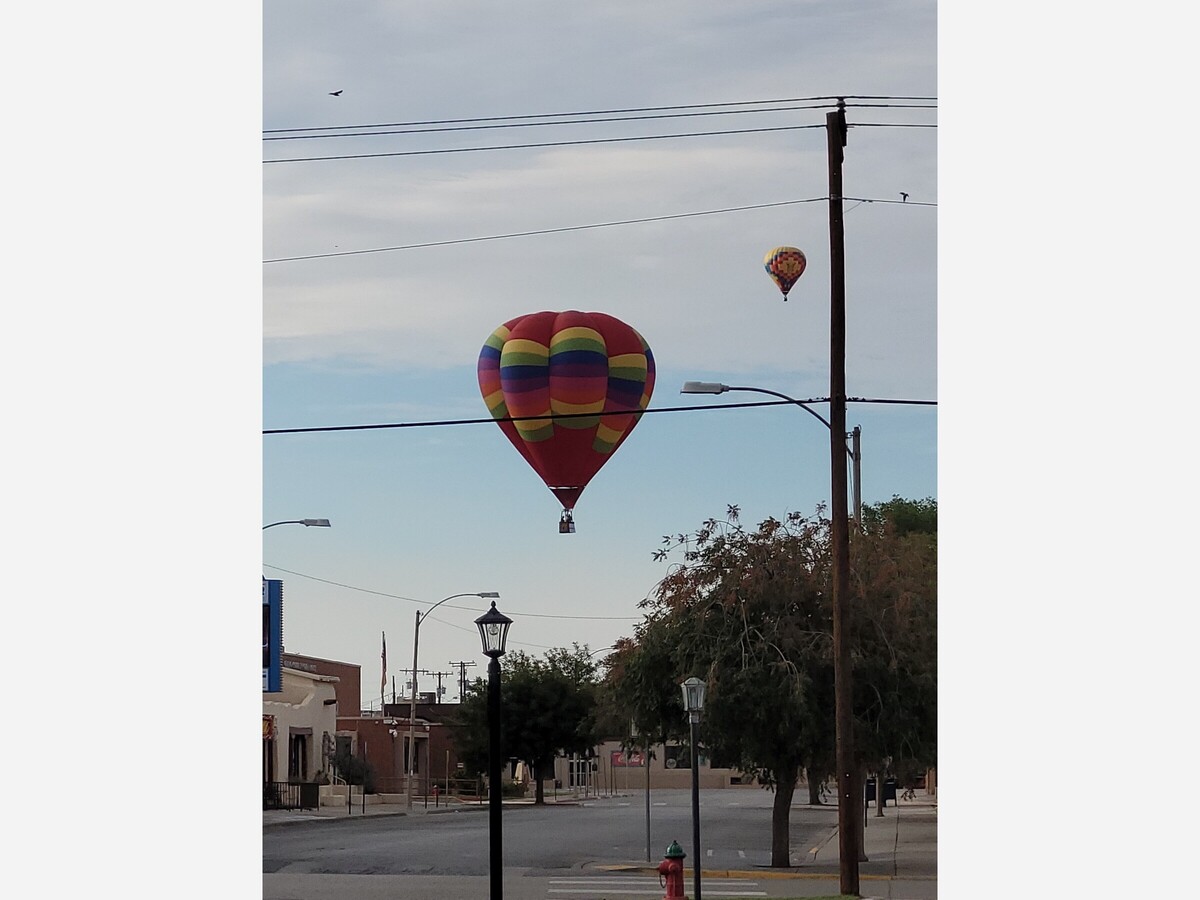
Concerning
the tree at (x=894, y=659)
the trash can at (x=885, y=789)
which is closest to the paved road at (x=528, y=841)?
the trash can at (x=885, y=789)

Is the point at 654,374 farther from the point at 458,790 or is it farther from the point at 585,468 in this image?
the point at 458,790

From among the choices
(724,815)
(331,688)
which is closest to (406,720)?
(331,688)

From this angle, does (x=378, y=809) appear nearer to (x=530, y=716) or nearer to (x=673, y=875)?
(x=530, y=716)

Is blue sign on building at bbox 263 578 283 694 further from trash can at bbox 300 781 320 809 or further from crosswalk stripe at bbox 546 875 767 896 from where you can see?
trash can at bbox 300 781 320 809

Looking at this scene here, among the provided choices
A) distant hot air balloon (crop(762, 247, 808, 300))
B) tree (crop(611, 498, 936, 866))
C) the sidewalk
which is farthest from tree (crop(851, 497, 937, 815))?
the sidewalk

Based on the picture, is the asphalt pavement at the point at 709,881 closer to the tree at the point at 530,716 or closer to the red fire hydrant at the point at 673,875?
the red fire hydrant at the point at 673,875

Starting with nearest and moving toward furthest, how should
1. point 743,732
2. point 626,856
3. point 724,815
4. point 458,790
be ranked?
1. point 743,732
2. point 626,856
3. point 724,815
4. point 458,790
